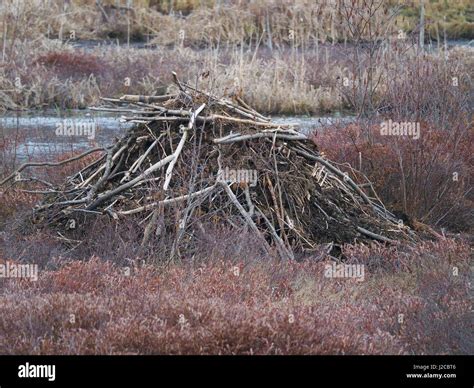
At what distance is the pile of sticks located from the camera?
8688mm

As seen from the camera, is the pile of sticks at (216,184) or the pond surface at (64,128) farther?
the pond surface at (64,128)

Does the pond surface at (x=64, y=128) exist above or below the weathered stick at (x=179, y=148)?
below

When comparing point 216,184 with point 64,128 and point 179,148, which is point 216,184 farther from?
point 64,128

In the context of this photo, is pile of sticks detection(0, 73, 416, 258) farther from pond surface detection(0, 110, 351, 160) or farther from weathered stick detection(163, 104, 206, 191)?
pond surface detection(0, 110, 351, 160)

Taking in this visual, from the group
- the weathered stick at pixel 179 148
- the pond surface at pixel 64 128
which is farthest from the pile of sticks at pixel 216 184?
the pond surface at pixel 64 128

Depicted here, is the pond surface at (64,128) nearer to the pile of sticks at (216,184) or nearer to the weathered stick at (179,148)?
the pile of sticks at (216,184)

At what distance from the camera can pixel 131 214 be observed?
28.5ft

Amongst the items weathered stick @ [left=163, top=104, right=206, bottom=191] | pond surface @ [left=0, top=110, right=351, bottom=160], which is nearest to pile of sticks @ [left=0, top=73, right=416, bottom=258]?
weathered stick @ [left=163, top=104, right=206, bottom=191]

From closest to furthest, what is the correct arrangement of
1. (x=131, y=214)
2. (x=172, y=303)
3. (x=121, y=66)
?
(x=172, y=303)
(x=131, y=214)
(x=121, y=66)

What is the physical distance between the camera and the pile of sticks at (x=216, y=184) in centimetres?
869

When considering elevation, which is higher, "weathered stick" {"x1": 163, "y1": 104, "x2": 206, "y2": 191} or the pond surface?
"weathered stick" {"x1": 163, "y1": 104, "x2": 206, "y2": 191}
